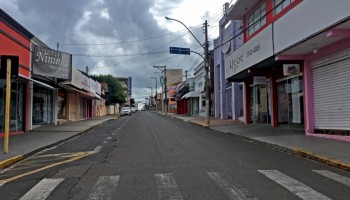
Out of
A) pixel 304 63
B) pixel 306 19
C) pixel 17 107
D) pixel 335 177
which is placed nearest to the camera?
pixel 335 177

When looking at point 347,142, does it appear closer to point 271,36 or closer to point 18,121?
point 271,36

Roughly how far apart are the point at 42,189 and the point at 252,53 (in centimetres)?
1689

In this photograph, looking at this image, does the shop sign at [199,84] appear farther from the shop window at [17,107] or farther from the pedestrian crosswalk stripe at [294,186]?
the pedestrian crosswalk stripe at [294,186]

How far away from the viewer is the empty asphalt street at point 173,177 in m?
7.41

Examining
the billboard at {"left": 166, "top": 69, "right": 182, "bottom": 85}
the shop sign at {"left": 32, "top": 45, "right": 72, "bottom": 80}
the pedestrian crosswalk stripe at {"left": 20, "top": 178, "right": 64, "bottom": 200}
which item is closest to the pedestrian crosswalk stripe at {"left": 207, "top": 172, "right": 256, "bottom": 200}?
the pedestrian crosswalk stripe at {"left": 20, "top": 178, "right": 64, "bottom": 200}

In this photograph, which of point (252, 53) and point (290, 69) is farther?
point (252, 53)

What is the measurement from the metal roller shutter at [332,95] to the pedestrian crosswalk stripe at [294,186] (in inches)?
311

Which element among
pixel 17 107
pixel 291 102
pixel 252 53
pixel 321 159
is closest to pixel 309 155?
pixel 321 159

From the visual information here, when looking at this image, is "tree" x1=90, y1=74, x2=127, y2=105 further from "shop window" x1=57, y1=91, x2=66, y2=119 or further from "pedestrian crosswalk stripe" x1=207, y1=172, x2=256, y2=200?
"pedestrian crosswalk stripe" x1=207, y1=172, x2=256, y2=200

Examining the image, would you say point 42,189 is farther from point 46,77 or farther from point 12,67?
point 46,77

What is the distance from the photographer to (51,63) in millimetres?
26516

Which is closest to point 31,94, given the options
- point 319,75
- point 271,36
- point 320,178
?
point 271,36

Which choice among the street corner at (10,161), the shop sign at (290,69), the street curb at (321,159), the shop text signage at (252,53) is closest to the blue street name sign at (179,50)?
the shop text signage at (252,53)

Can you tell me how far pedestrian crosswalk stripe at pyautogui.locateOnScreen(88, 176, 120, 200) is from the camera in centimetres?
725
